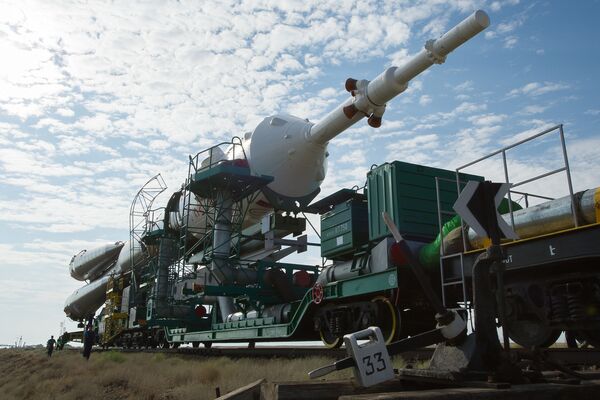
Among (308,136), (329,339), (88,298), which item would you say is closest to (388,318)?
(329,339)

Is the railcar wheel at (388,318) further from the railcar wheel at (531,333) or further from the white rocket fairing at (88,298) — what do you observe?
the white rocket fairing at (88,298)

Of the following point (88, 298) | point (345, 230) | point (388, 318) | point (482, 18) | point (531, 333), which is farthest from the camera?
point (88, 298)

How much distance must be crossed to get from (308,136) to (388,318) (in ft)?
27.2

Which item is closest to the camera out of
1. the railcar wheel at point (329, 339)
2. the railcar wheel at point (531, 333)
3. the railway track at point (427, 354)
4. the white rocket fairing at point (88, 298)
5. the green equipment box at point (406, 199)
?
the railway track at point (427, 354)

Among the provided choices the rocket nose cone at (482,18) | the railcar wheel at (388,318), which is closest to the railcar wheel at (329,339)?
the railcar wheel at (388,318)

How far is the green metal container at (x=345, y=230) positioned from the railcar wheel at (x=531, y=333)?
4.19 m

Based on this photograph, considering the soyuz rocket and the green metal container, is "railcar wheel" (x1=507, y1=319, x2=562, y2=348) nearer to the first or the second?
the green metal container

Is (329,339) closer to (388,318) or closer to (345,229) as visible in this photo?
(388,318)

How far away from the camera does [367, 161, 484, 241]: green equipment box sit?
10234 mm

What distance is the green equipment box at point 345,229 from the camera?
1121 cm

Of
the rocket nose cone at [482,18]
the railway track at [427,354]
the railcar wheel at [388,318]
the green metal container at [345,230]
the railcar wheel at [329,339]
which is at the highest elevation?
the rocket nose cone at [482,18]

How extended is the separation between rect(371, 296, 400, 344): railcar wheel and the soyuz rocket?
17.1 ft

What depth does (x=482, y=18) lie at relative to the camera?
9.20m

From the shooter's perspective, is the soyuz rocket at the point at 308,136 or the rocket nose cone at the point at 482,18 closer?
the rocket nose cone at the point at 482,18
